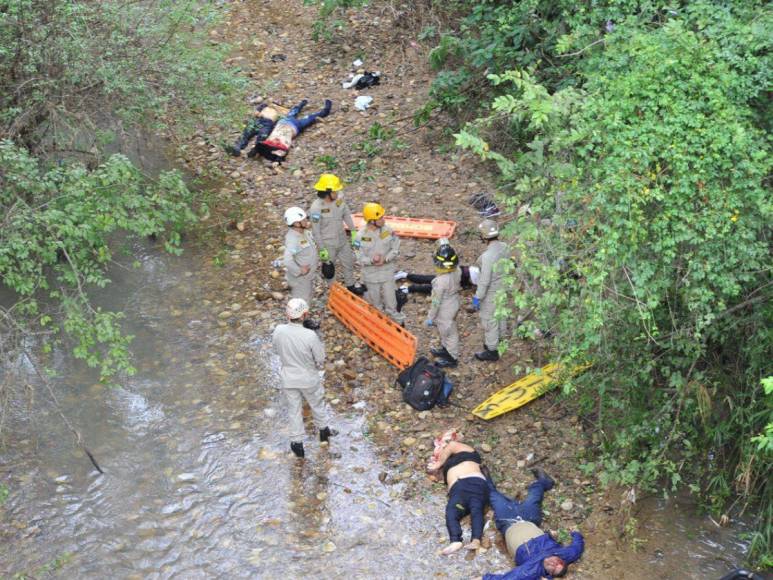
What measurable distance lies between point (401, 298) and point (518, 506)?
3291 millimetres

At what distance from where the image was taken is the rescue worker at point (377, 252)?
8883mm

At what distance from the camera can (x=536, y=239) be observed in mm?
6191

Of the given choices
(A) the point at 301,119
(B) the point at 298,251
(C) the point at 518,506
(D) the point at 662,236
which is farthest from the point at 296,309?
(A) the point at 301,119

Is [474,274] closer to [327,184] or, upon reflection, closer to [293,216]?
[327,184]

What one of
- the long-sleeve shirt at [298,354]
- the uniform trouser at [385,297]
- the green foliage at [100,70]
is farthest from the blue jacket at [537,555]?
the green foliage at [100,70]

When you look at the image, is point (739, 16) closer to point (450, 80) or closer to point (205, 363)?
point (450, 80)

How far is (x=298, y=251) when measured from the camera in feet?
29.2

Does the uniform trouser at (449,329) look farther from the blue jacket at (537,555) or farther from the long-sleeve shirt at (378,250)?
the blue jacket at (537,555)

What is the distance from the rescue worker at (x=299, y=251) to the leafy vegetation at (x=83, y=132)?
1.41 m

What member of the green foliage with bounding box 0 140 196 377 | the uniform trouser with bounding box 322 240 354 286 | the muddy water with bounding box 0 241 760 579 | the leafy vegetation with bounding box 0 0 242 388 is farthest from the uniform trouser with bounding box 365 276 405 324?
the green foliage with bounding box 0 140 196 377

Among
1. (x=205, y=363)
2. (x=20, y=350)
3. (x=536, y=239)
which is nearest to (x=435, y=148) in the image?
(x=205, y=363)

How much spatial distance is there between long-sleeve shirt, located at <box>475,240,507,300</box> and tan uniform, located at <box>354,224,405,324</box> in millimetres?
1140

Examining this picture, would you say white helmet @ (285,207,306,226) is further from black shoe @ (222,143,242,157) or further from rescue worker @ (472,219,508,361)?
black shoe @ (222,143,242,157)

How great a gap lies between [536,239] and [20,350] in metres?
4.68
